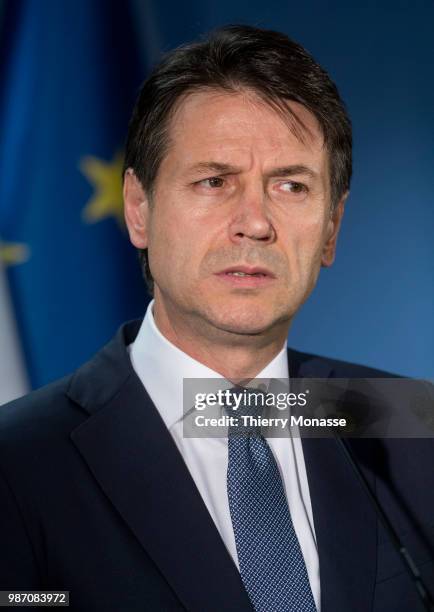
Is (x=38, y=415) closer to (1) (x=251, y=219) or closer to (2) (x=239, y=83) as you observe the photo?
(1) (x=251, y=219)

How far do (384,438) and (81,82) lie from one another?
125cm

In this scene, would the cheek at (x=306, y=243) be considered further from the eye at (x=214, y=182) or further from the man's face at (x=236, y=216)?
the eye at (x=214, y=182)

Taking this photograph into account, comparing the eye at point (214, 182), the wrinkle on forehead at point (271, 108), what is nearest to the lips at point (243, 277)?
the eye at point (214, 182)

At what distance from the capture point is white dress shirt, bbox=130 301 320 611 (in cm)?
142

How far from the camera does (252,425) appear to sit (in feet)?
4.84

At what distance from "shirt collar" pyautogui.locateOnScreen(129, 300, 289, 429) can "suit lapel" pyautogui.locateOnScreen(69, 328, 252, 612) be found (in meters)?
0.03

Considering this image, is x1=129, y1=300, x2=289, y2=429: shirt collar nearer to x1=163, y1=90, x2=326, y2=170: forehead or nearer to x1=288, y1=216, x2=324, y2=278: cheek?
x1=288, y1=216, x2=324, y2=278: cheek

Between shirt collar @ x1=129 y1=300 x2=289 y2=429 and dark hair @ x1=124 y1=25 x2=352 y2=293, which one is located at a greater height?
dark hair @ x1=124 y1=25 x2=352 y2=293

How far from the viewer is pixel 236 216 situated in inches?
58.1

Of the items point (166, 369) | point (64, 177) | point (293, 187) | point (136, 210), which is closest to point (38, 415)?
point (166, 369)

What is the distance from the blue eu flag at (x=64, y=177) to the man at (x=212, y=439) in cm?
62

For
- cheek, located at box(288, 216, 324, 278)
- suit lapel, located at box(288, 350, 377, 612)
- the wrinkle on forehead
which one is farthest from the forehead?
suit lapel, located at box(288, 350, 377, 612)

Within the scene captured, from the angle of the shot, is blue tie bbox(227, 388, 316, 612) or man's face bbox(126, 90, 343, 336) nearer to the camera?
blue tie bbox(227, 388, 316, 612)

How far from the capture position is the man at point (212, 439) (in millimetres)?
1307
